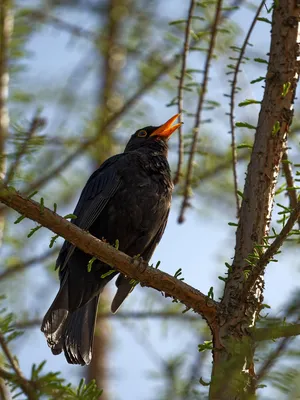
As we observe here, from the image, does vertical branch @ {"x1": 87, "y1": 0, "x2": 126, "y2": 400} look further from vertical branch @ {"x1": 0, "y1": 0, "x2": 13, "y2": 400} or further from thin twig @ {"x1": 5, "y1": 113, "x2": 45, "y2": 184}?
thin twig @ {"x1": 5, "y1": 113, "x2": 45, "y2": 184}

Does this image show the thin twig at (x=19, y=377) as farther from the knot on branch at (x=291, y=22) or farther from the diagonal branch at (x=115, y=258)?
the knot on branch at (x=291, y=22)

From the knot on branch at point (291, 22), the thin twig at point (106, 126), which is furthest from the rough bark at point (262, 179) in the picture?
the thin twig at point (106, 126)

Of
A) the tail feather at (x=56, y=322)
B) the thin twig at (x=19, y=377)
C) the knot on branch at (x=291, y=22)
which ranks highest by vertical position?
the knot on branch at (x=291, y=22)

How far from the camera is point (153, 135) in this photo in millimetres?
5164

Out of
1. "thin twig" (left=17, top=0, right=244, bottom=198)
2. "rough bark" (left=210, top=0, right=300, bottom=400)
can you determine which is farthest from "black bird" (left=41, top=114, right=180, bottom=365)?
"rough bark" (left=210, top=0, right=300, bottom=400)

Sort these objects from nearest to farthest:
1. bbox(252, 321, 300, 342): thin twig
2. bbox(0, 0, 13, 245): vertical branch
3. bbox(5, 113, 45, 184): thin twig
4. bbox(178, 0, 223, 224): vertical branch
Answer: bbox(252, 321, 300, 342): thin twig < bbox(5, 113, 45, 184): thin twig < bbox(178, 0, 223, 224): vertical branch < bbox(0, 0, 13, 245): vertical branch

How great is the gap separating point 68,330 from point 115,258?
4.38 ft

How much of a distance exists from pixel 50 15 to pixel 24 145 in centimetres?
294

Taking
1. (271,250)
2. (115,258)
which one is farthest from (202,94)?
(271,250)

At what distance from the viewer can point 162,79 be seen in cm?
499

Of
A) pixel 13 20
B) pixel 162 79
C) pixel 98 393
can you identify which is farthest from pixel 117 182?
pixel 98 393

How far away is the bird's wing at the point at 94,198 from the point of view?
406 centimetres

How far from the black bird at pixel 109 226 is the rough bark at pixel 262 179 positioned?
145 cm

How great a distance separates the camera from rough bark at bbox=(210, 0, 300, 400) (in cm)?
253
